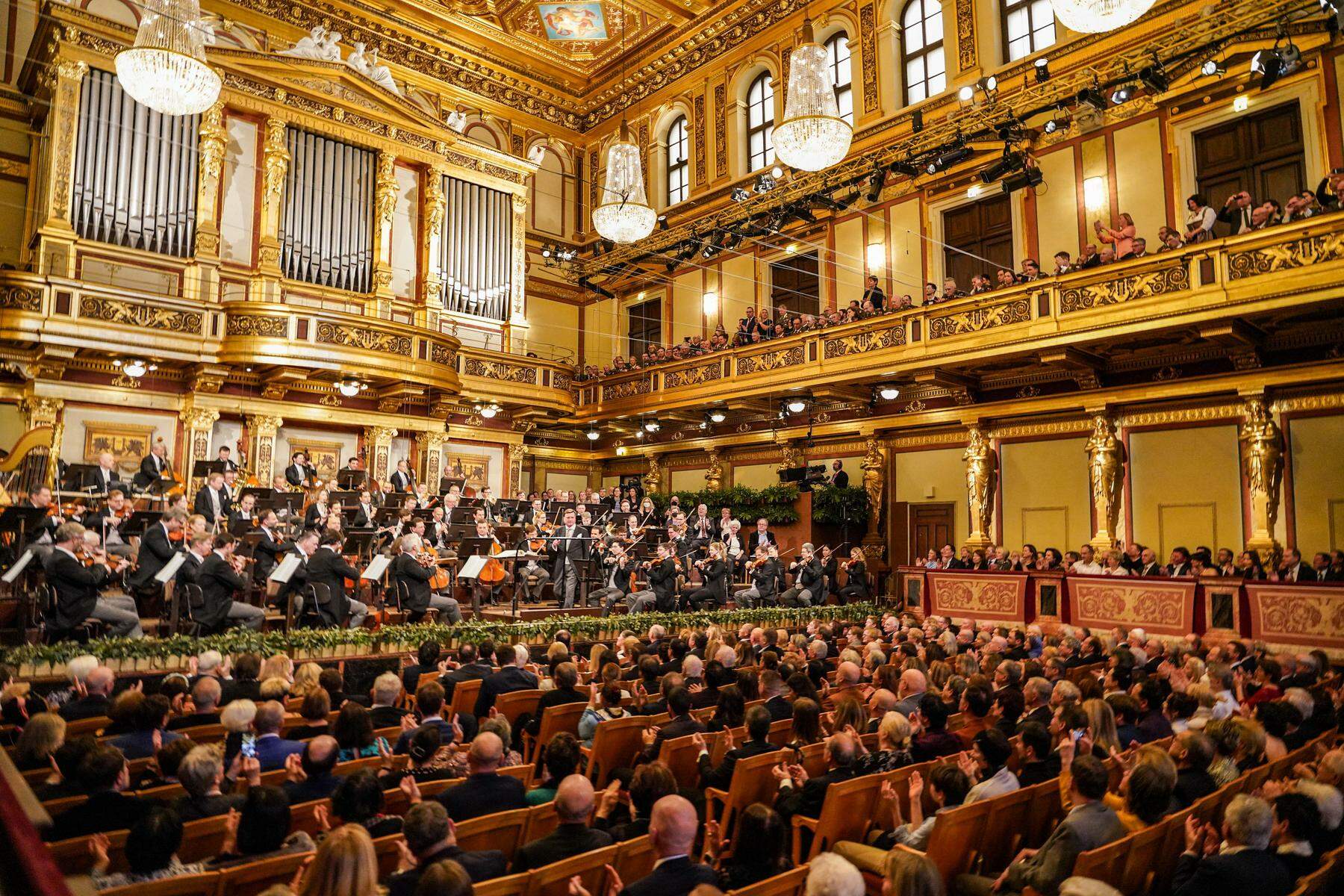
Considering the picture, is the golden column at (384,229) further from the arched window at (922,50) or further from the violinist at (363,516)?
the arched window at (922,50)

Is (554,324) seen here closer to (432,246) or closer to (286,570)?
(432,246)

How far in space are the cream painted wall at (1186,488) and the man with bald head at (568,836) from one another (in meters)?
12.6

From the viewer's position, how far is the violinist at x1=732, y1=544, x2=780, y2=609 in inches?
529

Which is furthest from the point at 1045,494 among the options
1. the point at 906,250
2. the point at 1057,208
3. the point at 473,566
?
the point at 473,566

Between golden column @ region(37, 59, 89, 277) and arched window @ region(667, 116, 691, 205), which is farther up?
arched window @ region(667, 116, 691, 205)

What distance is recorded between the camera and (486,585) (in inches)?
465

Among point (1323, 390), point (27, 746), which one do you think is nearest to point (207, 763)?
point (27, 746)

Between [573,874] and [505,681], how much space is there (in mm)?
3454

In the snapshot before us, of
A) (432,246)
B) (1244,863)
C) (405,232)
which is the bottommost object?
(1244,863)

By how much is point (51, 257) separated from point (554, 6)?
12.2 m

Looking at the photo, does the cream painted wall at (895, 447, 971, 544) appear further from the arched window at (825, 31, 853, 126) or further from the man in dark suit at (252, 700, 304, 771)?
the man in dark suit at (252, 700, 304, 771)

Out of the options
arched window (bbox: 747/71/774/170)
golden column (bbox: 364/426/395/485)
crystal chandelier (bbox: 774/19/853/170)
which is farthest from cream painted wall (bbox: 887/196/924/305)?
golden column (bbox: 364/426/395/485)

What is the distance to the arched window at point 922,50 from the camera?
54.4ft

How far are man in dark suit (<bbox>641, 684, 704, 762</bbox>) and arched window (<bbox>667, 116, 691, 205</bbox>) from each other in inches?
704
